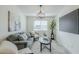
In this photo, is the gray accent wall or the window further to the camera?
the window

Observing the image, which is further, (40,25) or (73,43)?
(40,25)

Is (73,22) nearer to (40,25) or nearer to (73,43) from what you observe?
(73,43)

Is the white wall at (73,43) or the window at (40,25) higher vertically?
the window at (40,25)

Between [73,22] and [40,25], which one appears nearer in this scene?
[73,22]

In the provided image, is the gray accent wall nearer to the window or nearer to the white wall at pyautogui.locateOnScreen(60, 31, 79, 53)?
the white wall at pyautogui.locateOnScreen(60, 31, 79, 53)

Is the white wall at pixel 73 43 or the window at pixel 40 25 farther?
the window at pixel 40 25

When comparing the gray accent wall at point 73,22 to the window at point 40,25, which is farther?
the window at point 40,25

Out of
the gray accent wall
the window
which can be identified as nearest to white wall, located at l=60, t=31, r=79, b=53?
the gray accent wall

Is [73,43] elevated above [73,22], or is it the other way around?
[73,22]

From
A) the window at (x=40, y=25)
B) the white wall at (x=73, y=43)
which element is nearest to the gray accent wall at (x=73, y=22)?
the white wall at (x=73, y=43)

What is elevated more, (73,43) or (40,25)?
(40,25)

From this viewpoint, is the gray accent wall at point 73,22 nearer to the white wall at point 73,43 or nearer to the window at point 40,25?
the white wall at point 73,43

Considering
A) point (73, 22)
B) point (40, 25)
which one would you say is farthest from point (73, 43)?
point (40, 25)
